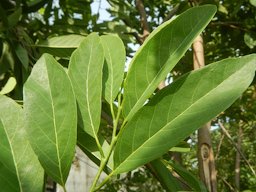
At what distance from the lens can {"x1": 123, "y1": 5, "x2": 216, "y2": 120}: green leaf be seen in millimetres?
465

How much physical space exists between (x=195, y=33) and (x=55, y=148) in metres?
0.20

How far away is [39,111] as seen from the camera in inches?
17.8

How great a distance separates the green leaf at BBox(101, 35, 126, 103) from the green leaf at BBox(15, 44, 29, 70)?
53 cm

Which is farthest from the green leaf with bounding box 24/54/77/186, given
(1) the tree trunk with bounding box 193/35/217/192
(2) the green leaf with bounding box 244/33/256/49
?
(2) the green leaf with bounding box 244/33/256/49

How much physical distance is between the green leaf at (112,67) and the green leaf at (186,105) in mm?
88

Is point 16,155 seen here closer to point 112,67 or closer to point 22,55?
point 112,67

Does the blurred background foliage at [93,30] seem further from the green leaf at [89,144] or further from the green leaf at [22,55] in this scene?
the green leaf at [89,144]

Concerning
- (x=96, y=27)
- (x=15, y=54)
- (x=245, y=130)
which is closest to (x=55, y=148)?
(x=15, y=54)

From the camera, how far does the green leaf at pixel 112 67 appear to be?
52cm

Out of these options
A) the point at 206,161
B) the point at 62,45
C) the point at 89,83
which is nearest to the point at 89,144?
the point at 89,83

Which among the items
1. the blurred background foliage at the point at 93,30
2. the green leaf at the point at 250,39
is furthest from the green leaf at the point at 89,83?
the green leaf at the point at 250,39

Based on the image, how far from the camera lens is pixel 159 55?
18.4 inches

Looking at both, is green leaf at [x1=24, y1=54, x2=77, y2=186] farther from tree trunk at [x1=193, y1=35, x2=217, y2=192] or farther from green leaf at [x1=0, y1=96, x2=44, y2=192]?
tree trunk at [x1=193, y1=35, x2=217, y2=192]

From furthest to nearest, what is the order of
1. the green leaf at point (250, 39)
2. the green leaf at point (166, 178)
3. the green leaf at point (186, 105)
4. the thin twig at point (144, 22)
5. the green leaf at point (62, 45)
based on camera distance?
the green leaf at point (250, 39) < the thin twig at point (144, 22) < the green leaf at point (62, 45) < the green leaf at point (166, 178) < the green leaf at point (186, 105)
